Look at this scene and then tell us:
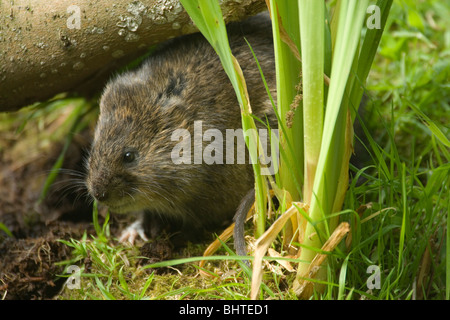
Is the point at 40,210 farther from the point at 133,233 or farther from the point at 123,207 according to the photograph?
the point at 123,207

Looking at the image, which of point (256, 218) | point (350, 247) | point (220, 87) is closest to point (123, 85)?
point (220, 87)

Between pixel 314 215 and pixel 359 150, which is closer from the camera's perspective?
pixel 314 215

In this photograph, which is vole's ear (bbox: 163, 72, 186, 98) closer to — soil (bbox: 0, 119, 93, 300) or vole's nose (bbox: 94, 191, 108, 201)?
vole's nose (bbox: 94, 191, 108, 201)

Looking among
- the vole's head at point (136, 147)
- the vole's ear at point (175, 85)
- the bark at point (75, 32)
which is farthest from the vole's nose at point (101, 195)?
the bark at point (75, 32)

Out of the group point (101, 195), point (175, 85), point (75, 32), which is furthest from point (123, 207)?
point (75, 32)

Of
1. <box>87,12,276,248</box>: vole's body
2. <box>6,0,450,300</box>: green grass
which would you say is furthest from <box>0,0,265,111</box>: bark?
<box>6,0,450,300</box>: green grass

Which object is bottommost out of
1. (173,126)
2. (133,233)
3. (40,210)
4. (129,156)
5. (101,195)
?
(133,233)

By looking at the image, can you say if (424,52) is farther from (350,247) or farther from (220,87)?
(350,247)
